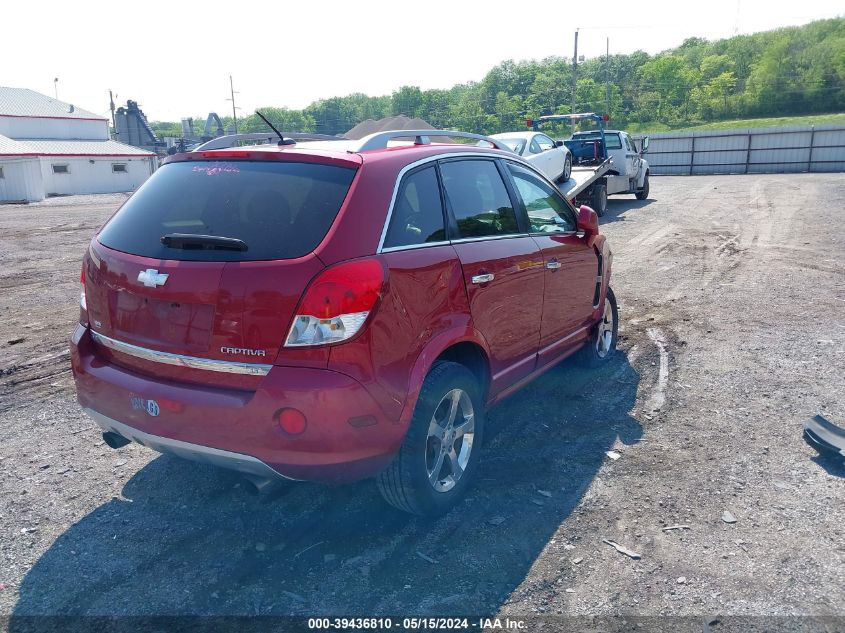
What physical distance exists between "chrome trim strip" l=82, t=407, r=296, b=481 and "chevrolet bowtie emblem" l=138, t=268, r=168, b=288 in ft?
2.29

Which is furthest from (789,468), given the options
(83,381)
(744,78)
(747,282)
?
(744,78)

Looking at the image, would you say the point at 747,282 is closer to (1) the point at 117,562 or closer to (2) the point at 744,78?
(1) the point at 117,562

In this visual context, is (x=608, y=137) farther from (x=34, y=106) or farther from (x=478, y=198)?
(x=34, y=106)

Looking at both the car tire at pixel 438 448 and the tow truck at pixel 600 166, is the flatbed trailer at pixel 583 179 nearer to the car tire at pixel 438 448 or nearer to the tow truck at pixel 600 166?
the tow truck at pixel 600 166

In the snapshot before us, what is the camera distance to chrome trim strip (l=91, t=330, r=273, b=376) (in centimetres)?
292

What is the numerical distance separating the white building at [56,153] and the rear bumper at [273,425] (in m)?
37.5

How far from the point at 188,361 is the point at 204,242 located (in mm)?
543

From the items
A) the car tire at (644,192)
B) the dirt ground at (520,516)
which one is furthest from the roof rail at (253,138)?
the car tire at (644,192)

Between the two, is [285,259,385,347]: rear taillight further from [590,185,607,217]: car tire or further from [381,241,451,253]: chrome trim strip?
[590,185,607,217]: car tire

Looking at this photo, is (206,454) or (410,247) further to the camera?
(410,247)

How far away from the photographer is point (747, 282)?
9258 mm

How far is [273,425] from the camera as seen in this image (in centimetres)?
288

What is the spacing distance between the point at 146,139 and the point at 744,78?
6865cm

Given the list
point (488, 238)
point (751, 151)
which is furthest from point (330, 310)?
point (751, 151)
